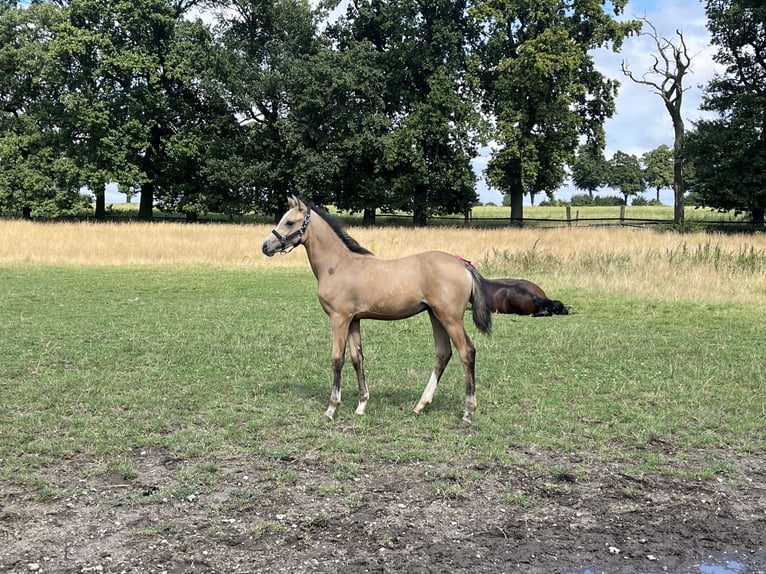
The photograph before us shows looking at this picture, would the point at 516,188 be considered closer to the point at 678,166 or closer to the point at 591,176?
the point at 678,166

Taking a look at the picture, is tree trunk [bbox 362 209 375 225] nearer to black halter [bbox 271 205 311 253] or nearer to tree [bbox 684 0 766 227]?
tree [bbox 684 0 766 227]

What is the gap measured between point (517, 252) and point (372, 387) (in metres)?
13.7

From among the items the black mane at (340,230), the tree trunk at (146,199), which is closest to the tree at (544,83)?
the tree trunk at (146,199)

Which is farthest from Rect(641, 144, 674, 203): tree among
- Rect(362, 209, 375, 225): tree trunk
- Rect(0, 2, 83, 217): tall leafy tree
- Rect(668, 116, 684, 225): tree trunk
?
Rect(0, 2, 83, 217): tall leafy tree

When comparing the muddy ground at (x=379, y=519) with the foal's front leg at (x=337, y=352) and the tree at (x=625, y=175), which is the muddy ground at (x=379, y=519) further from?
the tree at (x=625, y=175)

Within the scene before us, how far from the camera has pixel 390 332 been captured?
1088cm

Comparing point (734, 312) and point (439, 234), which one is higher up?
point (439, 234)

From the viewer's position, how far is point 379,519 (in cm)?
429

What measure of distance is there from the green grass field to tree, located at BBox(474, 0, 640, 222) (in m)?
25.4

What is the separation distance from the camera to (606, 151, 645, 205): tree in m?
97.4

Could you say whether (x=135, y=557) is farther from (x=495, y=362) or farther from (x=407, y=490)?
(x=495, y=362)

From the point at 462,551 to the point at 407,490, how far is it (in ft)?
2.85

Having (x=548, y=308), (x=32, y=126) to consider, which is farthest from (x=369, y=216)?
(x=548, y=308)

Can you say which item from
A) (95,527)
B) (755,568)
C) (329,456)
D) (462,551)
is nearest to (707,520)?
(755,568)
